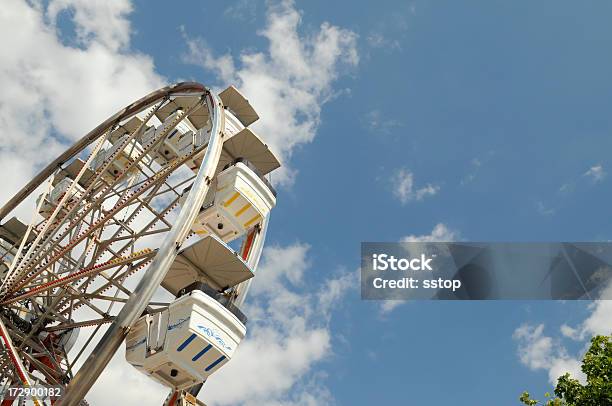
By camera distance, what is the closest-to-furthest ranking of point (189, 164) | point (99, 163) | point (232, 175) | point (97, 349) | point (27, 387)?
point (97, 349) < point (27, 387) < point (232, 175) < point (189, 164) < point (99, 163)

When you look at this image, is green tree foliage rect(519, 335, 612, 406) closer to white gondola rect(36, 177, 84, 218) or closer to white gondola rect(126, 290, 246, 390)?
white gondola rect(126, 290, 246, 390)

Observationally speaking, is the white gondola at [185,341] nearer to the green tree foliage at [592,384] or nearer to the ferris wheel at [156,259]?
the ferris wheel at [156,259]

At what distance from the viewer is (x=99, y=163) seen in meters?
24.8

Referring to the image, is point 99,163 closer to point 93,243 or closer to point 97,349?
point 93,243

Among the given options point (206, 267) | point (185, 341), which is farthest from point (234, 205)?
point (185, 341)

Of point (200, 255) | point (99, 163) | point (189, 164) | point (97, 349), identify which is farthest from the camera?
point (99, 163)

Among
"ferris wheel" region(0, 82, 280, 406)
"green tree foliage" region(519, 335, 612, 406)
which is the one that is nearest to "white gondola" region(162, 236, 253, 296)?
"ferris wheel" region(0, 82, 280, 406)

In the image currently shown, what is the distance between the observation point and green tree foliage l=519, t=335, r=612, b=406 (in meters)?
16.0

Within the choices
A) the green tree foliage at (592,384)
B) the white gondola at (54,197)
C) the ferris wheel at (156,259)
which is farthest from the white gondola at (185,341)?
the white gondola at (54,197)

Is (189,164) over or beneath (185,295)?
over

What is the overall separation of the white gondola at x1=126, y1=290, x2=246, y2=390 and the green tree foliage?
883cm

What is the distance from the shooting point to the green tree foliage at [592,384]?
1603 cm

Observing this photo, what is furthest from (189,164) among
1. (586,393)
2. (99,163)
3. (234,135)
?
(586,393)

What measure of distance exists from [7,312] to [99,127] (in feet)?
23.4
